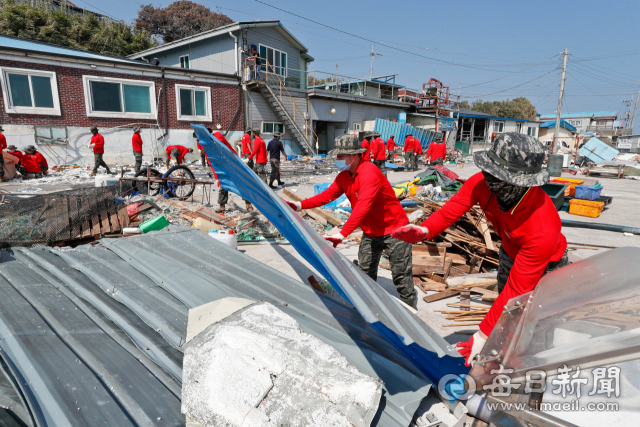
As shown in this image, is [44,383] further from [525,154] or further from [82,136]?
[82,136]

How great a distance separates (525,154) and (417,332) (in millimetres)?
1196

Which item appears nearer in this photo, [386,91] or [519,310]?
[519,310]

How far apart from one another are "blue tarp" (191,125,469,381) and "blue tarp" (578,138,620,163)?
25697 mm

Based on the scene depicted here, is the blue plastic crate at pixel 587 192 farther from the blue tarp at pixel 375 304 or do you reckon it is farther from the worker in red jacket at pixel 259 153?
the blue tarp at pixel 375 304

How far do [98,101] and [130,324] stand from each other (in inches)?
640

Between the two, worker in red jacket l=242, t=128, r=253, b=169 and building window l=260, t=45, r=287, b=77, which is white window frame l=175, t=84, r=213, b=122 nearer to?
building window l=260, t=45, r=287, b=77

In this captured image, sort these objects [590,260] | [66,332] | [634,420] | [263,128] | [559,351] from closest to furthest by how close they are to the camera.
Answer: [634,420] < [559,351] < [590,260] < [66,332] < [263,128]

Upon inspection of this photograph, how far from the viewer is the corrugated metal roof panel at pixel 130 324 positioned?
1.73 m

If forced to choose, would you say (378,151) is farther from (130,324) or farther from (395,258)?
(130,324)

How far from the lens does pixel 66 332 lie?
2.23 meters

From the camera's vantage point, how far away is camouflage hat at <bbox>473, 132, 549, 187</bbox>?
1880mm

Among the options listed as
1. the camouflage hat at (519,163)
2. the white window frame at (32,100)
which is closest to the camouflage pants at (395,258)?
the camouflage hat at (519,163)

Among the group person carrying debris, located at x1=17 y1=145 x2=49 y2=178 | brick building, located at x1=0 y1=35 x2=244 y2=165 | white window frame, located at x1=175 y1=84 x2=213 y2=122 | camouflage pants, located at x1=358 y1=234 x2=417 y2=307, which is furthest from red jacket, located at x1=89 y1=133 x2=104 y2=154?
camouflage pants, located at x1=358 y1=234 x2=417 y2=307

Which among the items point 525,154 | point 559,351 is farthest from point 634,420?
point 525,154
